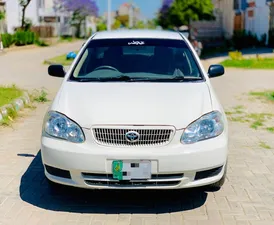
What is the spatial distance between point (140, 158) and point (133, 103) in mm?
575

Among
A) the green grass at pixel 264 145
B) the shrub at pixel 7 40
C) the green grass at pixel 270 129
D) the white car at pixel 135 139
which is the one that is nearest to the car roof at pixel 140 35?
the white car at pixel 135 139

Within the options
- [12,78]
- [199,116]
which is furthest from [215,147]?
[12,78]

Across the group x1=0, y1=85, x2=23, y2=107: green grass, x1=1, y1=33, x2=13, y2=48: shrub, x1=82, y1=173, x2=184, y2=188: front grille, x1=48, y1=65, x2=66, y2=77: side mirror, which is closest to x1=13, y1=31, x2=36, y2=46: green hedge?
x1=1, y1=33, x2=13, y2=48: shrub

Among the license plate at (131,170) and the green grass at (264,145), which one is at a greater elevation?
the license plate at (131,170)

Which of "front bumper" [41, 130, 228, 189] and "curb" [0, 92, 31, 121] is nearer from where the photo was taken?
"front bumper" [41, 130, 228, 189]

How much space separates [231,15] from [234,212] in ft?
113

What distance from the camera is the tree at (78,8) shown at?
49.0 meters

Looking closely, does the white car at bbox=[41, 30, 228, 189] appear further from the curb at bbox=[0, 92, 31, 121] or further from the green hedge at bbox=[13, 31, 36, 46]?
the green hedge at bbox=[13, 31, 36, 46]

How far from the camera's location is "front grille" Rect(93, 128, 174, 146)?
369cm

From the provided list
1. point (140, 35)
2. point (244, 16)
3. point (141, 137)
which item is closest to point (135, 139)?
point (141, 137)

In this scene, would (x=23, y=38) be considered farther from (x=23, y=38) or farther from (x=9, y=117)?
(x=9, y=117)

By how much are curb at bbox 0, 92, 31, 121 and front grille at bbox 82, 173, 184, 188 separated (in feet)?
13.2

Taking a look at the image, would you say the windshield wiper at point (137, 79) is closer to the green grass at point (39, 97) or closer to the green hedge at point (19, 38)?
the green grass at point (39, 97)

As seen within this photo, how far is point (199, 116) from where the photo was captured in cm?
385
